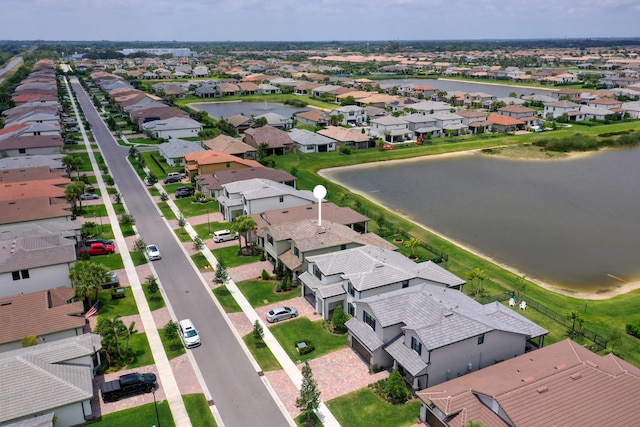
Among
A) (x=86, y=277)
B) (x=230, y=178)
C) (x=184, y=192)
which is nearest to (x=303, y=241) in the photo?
(x=86, y=277)

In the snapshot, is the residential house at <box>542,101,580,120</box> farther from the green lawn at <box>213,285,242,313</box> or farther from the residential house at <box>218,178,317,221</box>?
the green lawn at <box>213,285,242,313</box>

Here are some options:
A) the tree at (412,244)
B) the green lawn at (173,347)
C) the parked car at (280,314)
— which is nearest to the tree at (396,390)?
the parked car at (280,314)

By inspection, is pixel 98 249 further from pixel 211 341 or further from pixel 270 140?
pixel 270 140

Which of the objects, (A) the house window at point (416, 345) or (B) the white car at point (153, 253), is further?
(B) the white car at point (153, 253)

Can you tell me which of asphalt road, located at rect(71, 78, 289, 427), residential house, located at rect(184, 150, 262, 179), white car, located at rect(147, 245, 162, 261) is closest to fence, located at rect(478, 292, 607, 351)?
asphalt road, located at rect(71, 78, 289, 427)

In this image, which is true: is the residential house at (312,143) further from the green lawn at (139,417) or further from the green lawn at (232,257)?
the green lawn at (139,417)
